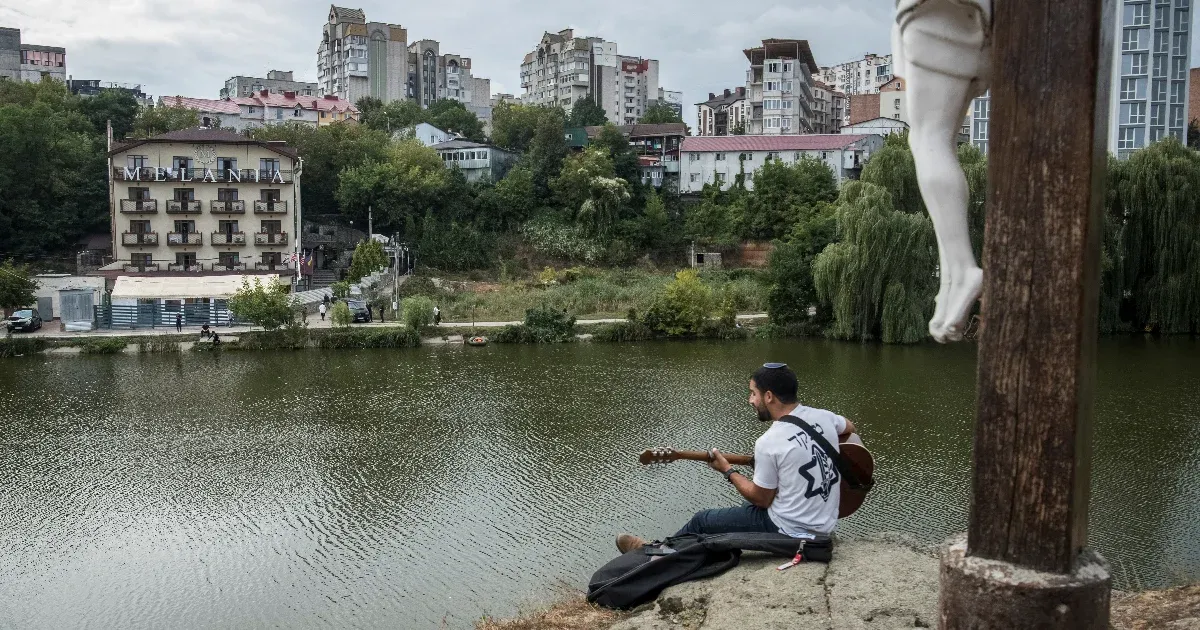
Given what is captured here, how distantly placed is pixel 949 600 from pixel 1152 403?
15994 mm

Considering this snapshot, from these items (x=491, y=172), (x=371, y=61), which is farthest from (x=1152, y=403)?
(x=371, y=61)

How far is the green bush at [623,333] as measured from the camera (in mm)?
28188

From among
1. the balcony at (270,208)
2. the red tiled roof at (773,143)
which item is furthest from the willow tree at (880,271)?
the balcony at (270,208)

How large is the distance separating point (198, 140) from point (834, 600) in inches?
1491

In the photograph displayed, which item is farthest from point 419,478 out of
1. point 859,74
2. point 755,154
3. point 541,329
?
point 859,74

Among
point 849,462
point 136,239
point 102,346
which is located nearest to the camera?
point 849,462

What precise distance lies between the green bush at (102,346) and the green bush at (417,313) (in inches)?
296

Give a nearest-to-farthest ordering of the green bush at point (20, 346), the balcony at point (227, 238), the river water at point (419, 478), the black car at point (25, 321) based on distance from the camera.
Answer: the river water at point (419, 478) < the green bush at point (20, 346) < the black car at point (25, 321) < the balcony at point (227, 238)

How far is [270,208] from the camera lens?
37688 millimetres

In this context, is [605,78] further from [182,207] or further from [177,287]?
[177,287]

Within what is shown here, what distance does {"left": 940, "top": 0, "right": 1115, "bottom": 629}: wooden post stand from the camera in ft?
9.00

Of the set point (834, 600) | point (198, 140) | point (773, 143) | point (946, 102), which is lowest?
point (834, 600)

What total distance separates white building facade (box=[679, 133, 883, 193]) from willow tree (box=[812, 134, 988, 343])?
63.3 ft

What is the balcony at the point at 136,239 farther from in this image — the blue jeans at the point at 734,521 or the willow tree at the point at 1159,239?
the blue jeans at the point at 734,521
